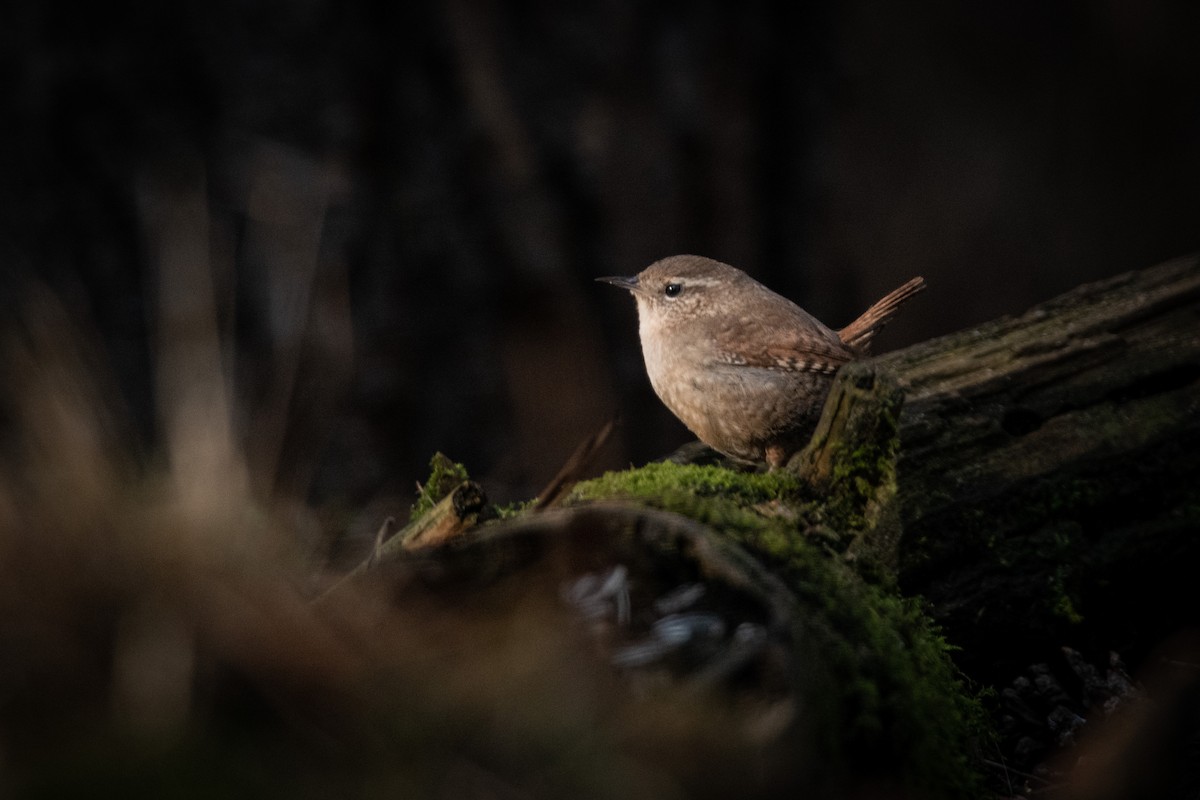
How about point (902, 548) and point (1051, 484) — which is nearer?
point (902, 548)

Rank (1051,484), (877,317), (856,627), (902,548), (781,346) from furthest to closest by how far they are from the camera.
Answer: (877,317) → (781,346) → (1051,484) → (902,548) → (856,627)

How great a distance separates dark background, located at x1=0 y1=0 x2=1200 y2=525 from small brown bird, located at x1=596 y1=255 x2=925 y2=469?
33.3 inches

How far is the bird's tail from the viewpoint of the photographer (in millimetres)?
4246

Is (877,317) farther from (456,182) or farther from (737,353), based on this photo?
(456,182)

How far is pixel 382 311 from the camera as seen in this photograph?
4.89 metres

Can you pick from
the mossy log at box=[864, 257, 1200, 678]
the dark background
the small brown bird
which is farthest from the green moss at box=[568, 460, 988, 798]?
the dark background

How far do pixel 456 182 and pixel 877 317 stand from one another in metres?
2.04

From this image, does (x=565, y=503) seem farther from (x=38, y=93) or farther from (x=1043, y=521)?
(x=38, y=93)

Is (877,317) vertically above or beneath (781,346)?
above

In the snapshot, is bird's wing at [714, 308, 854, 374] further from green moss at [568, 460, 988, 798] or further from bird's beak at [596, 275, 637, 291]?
green moss at [568, 460, 988, 798]

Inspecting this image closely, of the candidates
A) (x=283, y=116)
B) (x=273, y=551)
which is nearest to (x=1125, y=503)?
(x=273, y=551)

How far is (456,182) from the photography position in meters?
5.00

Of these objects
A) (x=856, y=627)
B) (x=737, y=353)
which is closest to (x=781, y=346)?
(x=737, y=353)

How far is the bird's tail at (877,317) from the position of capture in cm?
425
